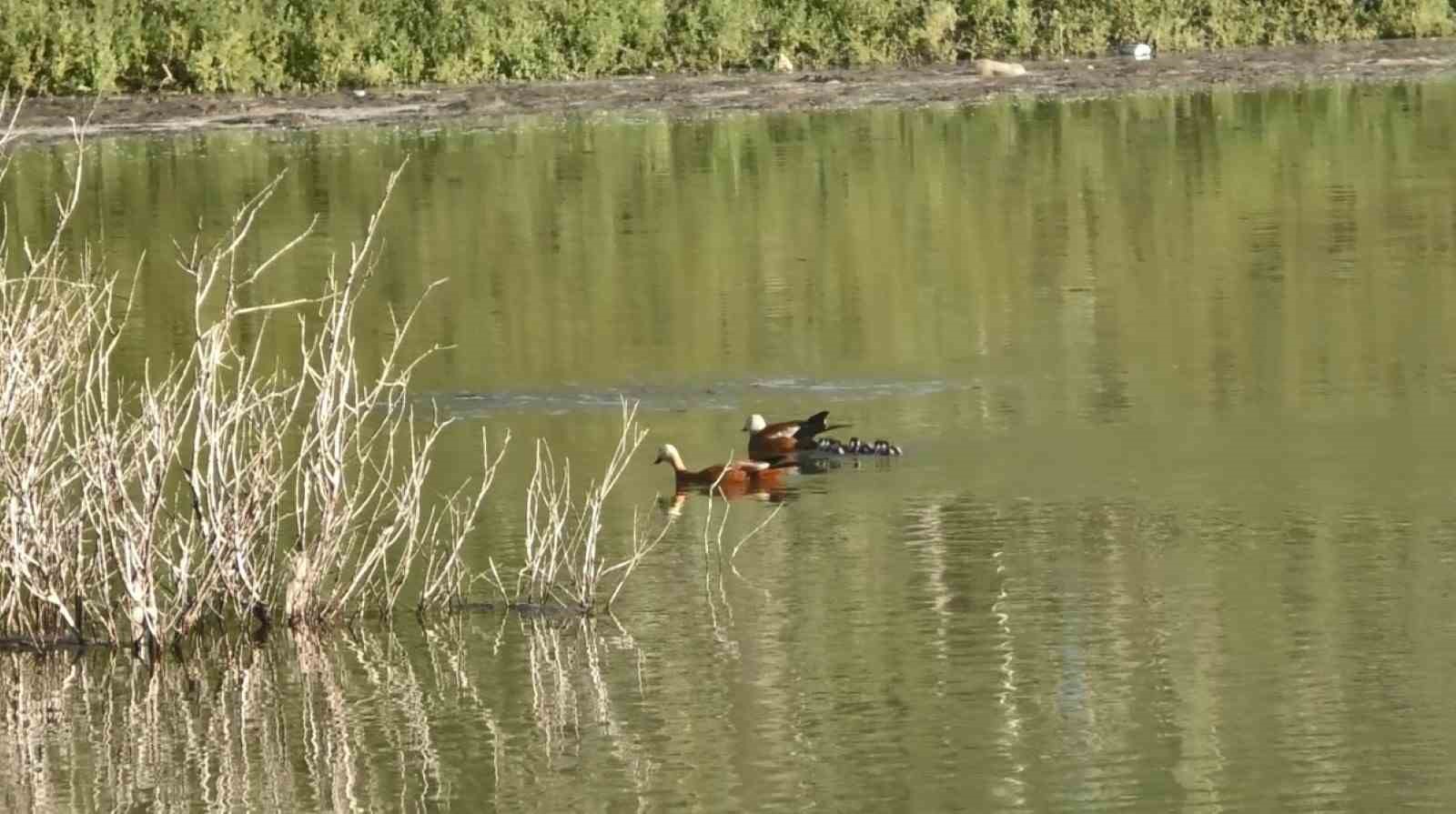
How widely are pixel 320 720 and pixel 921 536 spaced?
3167mm

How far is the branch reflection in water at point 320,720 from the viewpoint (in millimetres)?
9461

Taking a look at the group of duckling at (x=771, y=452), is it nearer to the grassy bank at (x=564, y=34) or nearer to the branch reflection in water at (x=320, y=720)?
the branch reflection in water at (x=320, y=720)

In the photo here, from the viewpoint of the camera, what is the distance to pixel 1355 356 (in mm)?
16969

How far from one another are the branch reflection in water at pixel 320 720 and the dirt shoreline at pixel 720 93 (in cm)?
2436

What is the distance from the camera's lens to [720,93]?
38.7 m

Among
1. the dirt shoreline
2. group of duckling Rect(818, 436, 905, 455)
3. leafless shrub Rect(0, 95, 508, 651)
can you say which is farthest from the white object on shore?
leafless shrub Rect(0, 95, 508, 651)

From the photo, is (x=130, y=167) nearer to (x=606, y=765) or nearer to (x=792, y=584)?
(x=792, y=584)

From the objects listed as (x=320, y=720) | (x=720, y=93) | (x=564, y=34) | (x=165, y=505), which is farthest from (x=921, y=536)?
(x=564, y=34)

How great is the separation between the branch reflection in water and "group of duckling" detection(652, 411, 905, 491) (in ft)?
8.58

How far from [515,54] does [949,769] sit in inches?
1241

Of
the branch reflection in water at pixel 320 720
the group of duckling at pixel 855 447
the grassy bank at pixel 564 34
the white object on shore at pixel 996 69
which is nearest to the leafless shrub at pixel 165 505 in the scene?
the branch reflection in water at pixel 320 720

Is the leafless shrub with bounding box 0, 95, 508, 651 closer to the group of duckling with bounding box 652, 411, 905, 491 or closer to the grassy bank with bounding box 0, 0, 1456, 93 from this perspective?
the group of duckling with bounding box 652, 411, 905, 491

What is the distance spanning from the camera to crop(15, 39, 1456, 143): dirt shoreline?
3669 centimetres

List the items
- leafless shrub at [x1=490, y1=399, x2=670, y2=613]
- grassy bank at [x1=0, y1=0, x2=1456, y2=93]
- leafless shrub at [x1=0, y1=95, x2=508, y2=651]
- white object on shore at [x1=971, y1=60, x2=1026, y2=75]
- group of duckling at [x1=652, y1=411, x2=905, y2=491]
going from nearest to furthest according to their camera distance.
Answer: leafless shrub at [x1=0, y1=95, x2=508, y2=651]
leafless shrub at [x1=490, y1=399, x2=670, y2=613]
group of duckling at [x1=652, y1=411, x2=905, y2=491]
grassy bank at [x1=0, y1=0, x2=1456, y2=93]
white object on shore at [x1=971, y1=60, x2=1026, y2=75]
